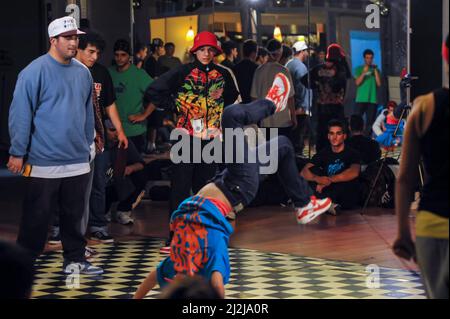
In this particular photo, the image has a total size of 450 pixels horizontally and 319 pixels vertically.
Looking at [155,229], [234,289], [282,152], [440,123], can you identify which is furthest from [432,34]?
[440,123]

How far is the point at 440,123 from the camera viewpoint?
388 cm

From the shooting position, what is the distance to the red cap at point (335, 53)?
456 inches

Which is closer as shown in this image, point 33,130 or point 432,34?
point 33,130

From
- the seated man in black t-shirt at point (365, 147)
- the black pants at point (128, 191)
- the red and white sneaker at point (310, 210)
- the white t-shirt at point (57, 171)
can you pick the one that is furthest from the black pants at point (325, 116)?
the red and white sneaker at point (310, 210)

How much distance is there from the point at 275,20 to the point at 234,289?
595cm

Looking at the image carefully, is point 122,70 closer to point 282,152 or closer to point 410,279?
point 410,279

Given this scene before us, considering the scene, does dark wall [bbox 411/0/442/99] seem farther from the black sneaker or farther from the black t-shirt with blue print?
the black sneaker

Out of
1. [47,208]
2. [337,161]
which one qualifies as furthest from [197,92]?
[337,161]

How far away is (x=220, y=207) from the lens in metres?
5.02

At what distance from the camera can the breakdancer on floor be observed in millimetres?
5012

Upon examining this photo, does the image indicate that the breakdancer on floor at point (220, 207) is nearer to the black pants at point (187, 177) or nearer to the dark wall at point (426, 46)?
the black pants at point (187, 177)

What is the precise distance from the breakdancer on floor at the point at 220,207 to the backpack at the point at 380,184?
17.3 ft

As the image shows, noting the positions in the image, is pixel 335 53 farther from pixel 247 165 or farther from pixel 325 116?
pixel 247 165
